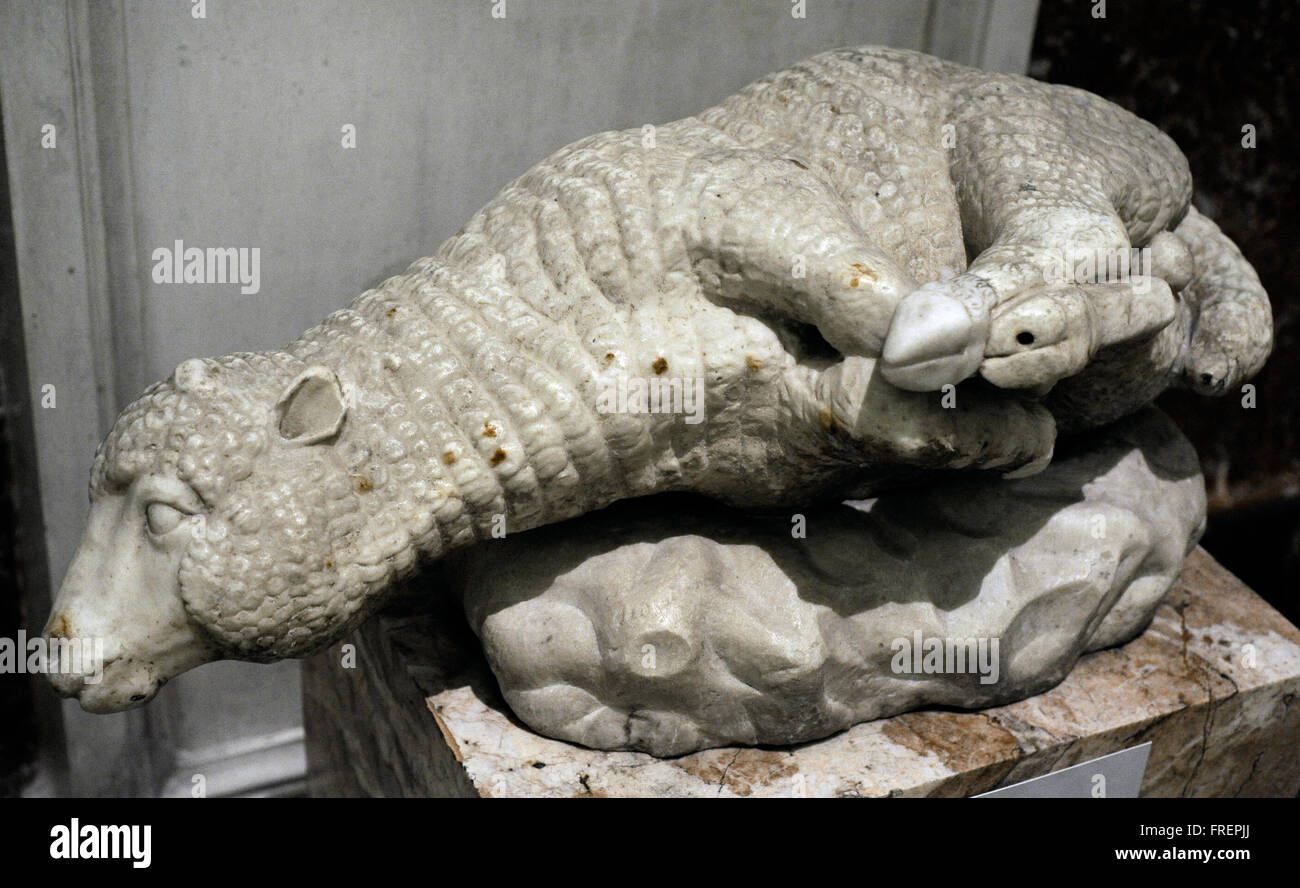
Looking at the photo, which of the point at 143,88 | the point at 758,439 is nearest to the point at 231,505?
the point at 758,439

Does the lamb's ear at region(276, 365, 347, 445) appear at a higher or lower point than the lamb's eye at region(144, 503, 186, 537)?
higher

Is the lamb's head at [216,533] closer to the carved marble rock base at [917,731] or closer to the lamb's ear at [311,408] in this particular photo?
the lamb's ear at [311,408]

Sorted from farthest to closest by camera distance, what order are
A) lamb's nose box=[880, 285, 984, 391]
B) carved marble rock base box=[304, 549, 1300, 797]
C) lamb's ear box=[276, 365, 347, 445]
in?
carved marble rock base box=[304, 549, 1300, 797]
lamb's ear box=[276, 365, 347, 445]
lamb's nose box=[880, 285, 984, 391]

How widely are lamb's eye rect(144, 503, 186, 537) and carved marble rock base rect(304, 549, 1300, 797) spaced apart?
0.45m

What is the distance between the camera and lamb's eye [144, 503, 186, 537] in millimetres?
1449

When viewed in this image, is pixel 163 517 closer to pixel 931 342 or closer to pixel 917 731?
pixel 931 342

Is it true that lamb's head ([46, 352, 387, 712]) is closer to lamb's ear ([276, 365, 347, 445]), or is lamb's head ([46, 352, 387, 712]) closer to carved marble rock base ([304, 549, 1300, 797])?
lamb's ear ([276, 365, 347, 445])

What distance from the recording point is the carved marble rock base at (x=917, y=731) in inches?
66.1

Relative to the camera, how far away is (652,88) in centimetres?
213

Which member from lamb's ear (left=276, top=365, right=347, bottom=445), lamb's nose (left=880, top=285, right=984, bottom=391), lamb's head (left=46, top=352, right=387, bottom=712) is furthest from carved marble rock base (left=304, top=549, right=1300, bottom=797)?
lamb's nose (left=880, top=285, right=984, bottom=391)

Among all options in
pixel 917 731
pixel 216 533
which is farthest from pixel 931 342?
pixel 216 533

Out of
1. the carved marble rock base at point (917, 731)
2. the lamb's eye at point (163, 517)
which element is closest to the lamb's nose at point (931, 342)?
the carved marble rock base at point (917, 731)

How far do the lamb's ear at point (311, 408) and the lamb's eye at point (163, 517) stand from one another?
14cm

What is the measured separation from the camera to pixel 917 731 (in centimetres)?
177
